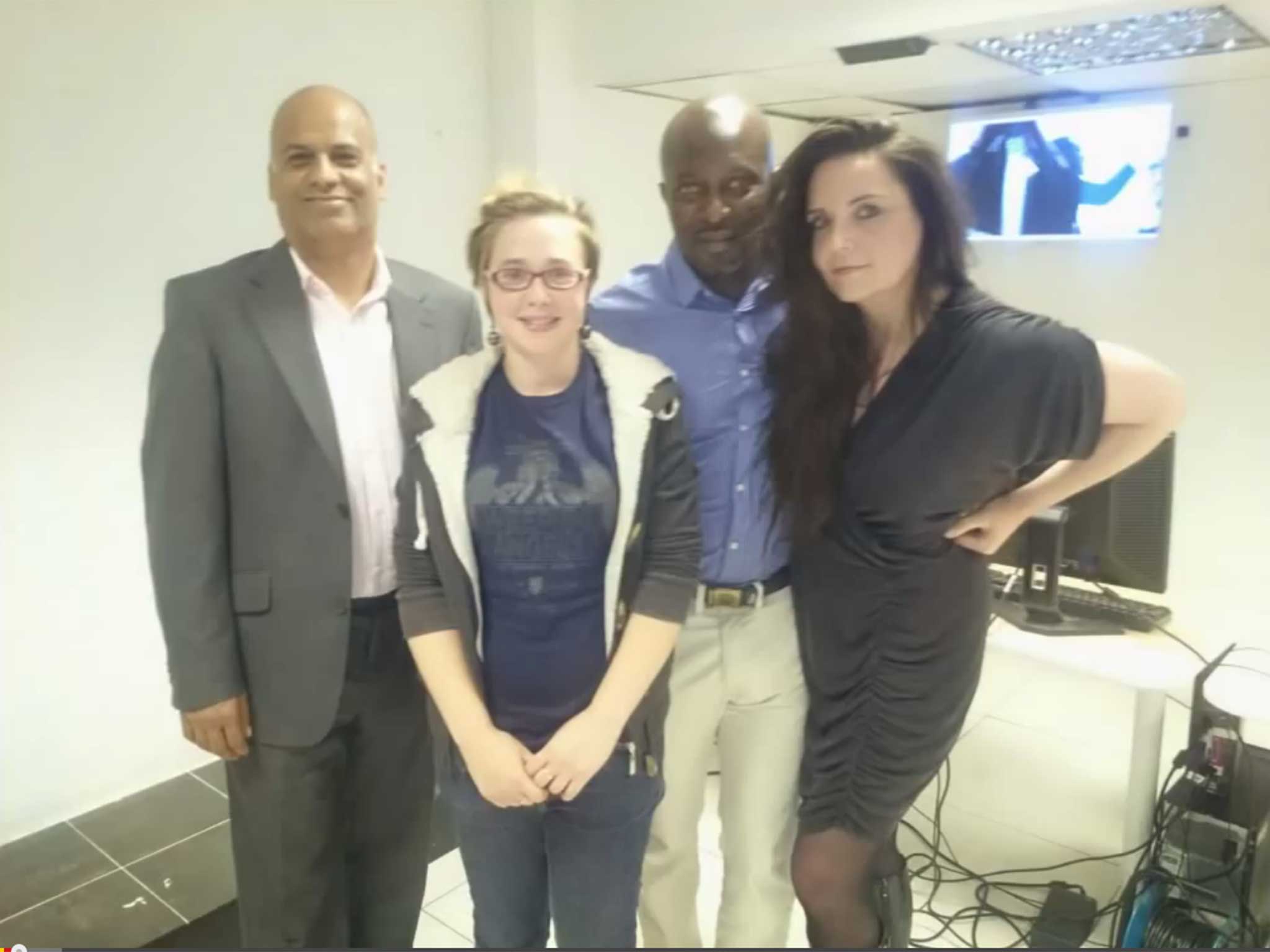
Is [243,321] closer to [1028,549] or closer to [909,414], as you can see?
[909,414]

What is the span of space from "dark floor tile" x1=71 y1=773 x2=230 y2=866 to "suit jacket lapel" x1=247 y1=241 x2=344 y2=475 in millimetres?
1253

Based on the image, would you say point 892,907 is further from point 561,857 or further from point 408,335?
point 408,335

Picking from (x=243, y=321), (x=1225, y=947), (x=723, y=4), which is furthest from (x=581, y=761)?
(x=723, y=4)

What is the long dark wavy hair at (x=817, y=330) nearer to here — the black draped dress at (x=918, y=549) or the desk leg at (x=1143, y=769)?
the black draped dress at (x=918, y=549)

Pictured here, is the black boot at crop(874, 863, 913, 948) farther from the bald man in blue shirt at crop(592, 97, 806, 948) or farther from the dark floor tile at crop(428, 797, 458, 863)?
the dark floor tile at crop(428, 797, 458, 863)

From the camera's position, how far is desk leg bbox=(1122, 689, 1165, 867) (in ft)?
6.43

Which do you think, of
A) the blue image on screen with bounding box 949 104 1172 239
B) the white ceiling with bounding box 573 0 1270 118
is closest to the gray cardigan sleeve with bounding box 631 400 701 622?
the white ceiling with bounding box 573 0 1270 118

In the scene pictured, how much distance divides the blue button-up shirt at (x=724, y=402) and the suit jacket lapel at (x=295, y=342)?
0.40m

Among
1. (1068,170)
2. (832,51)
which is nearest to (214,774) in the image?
(832,51)

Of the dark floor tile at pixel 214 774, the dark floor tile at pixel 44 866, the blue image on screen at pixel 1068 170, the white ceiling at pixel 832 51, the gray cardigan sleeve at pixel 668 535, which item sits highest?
the white ceiling at pixel 832 51

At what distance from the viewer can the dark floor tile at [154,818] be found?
2098 mm

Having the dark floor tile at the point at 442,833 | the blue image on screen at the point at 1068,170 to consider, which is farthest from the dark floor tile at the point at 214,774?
the blue image on screen at the point at 1068,170

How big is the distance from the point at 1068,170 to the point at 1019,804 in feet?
6.31

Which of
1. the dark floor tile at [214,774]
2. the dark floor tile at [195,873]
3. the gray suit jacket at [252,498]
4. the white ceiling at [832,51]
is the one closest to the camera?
the gray suit jacket at [252,498]
